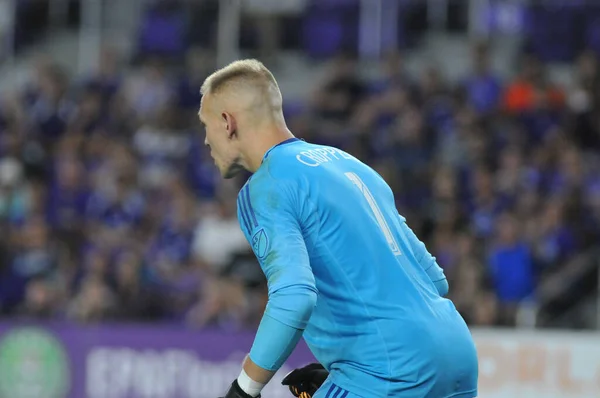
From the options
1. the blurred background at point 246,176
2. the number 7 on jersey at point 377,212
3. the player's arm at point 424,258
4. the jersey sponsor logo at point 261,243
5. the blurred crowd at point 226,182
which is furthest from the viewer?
the blurred crowd at point 226,182

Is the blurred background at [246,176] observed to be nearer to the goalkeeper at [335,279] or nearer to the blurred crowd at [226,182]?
the blurred crowd at [226,182]

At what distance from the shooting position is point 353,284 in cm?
359

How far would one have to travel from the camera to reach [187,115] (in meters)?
14.5

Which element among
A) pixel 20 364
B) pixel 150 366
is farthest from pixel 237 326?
pixel 20 364

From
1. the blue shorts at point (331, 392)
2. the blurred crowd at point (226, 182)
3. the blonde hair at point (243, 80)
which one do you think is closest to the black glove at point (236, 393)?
the blue shorts at point (331, 392)

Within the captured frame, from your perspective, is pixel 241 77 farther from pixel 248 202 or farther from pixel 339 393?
pixel 339 393

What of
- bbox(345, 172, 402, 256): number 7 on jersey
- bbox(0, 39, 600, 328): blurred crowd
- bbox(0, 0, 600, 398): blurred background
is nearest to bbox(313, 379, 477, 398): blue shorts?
bbox(345, 172, 402, 256): number 7 on jersey

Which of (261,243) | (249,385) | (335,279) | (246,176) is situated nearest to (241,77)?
(261,243)

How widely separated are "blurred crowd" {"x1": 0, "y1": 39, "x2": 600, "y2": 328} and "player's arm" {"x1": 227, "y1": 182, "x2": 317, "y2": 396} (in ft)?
23.6

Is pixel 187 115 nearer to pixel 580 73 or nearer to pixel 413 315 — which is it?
pixel 580 73

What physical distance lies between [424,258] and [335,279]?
1.58ft

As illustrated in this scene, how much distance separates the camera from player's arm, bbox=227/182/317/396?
341 cm

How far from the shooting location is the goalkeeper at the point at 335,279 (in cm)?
346

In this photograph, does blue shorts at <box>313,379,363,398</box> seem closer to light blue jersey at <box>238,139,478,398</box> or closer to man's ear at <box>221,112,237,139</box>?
light blue jersey at <box>238,139,478,398</box>
